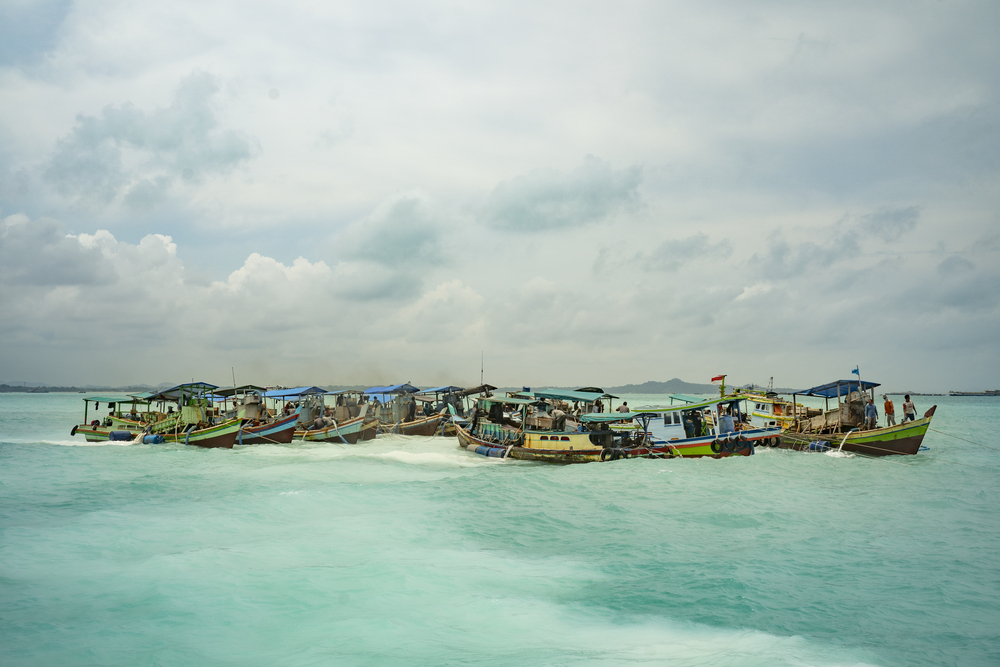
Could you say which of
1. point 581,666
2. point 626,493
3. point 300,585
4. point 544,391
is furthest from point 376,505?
point 544,391

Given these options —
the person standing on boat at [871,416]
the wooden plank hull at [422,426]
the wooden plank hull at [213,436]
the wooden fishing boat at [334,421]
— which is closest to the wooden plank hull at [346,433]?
the wooden fishing boat at [334,421]

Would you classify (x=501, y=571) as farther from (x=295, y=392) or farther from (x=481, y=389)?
(x=295, y=392)

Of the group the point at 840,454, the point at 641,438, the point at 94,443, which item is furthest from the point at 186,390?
the point at 840,454

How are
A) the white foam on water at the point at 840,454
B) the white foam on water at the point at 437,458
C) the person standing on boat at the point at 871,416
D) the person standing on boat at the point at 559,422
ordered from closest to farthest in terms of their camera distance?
the white foam on water at the point at 437,458 → the white foam on water at the point at 840,454 → the person standing on boat at the point at 871,416 → the person standing on boat at the point at 559,422

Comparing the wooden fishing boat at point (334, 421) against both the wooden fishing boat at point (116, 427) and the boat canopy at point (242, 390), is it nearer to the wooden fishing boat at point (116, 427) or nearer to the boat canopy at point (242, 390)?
the boat canopy at point (242, 390)

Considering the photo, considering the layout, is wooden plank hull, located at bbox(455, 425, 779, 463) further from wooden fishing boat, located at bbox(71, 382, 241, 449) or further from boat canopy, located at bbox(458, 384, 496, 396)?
wooden fishing boat, located at bbox(71, 382, 241, 449)

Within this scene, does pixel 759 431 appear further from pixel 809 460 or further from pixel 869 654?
pixel 869 654

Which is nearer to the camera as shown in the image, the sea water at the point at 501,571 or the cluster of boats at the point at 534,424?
the sea water at the point at 501,571
